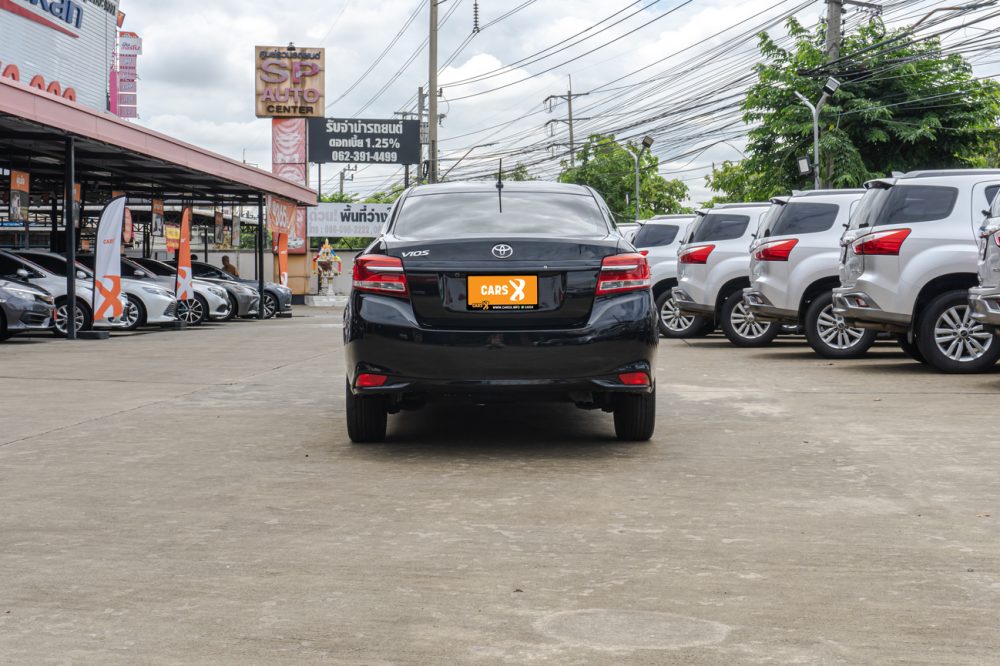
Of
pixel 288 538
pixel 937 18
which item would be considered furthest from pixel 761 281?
pixel 937 18

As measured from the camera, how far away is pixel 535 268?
6500mm

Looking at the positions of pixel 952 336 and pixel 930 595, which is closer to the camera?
pixel 930 595

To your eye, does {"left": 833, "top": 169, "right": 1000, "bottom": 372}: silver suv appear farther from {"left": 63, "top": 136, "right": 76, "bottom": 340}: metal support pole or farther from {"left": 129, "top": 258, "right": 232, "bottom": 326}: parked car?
{"left": 129, "top": 258, "right": 232, "bottom": 326}: parked car

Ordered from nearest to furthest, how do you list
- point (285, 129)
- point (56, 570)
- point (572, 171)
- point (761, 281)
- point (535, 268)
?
point (56, 570) → point (535, 268) → point (761, 281) → point (285, 129) → point (572, 171)

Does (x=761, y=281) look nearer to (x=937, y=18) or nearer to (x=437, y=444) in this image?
(x=437, y=444)

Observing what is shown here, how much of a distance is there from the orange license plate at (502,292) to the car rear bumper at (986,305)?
502cm

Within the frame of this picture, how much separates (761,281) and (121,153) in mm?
13731

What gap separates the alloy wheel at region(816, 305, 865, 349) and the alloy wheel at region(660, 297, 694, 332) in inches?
187

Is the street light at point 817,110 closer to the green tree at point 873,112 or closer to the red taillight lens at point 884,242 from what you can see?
the green tree at point 873,112

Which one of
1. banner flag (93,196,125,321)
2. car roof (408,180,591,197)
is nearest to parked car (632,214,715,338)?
banner flag (93,196,125,321)

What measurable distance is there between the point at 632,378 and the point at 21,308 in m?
13.5

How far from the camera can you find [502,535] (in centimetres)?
488

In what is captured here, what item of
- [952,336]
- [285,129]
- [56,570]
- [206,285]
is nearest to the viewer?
[56,570]

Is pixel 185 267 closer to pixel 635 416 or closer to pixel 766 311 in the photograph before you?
pixel 766 311
